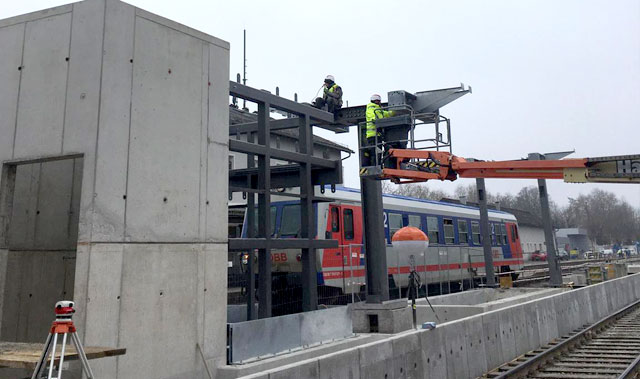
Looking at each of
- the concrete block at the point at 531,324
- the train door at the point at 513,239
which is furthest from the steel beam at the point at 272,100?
the train door at the point at 513,239

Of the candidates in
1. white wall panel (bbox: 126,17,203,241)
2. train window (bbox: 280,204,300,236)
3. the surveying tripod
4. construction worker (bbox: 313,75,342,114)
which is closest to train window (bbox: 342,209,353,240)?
train window (bbox: 280,204,300,236)

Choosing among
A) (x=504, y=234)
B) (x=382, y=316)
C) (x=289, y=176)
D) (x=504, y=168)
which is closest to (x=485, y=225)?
(x=504, y=168)

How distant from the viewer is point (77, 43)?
5465mm

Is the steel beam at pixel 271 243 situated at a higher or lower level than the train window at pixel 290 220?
lower

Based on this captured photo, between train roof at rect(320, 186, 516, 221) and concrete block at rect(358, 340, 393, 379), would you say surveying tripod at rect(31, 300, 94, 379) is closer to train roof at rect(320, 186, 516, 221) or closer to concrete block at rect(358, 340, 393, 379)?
concrete block at rect(358, 340, 393, 379)

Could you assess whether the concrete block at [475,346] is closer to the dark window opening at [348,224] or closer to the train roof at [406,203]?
the dark window opening at [348,224]

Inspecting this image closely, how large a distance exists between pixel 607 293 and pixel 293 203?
1200 cm

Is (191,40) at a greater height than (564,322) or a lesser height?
greater

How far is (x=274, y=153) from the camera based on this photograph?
7.30 meters

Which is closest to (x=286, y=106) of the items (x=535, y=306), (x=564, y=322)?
(x=535, y=306)

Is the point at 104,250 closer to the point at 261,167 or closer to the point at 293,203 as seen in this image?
the point at 261,167

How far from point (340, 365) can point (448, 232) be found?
15052mm

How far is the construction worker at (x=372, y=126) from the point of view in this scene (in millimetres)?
9516

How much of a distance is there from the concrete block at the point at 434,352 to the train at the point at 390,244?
6.01ft
